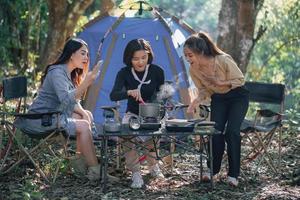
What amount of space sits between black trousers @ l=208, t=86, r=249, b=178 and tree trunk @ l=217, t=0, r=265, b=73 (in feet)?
10.6

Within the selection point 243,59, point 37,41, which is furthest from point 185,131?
point 37,41

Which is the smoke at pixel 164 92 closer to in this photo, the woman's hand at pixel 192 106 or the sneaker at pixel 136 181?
the woman's hand at pixel 192 106

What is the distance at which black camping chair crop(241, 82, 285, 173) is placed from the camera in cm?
496

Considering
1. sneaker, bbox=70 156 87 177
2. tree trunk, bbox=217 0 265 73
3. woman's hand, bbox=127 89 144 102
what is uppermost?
tree trunk, bbox=217 0 265 73

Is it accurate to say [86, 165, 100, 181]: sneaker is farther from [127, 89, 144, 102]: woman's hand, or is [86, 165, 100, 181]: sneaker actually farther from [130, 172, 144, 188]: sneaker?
[127, 89, 144, 102]: woman's hand

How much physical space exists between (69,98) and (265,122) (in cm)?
177

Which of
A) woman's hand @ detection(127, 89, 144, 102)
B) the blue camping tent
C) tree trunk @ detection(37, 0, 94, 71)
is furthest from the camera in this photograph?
tree trunk @ detection(37, 0, 94, 71)

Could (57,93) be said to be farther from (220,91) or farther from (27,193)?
(220,91)

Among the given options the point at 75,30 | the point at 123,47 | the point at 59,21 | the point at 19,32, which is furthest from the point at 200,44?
the point at 19,32

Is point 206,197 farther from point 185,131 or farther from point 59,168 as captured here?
point 59,168

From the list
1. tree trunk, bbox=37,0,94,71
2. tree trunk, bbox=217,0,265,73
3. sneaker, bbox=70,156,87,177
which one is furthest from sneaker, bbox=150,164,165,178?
tree trunk, bbox=37,0,94,71

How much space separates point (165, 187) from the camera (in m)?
4.59

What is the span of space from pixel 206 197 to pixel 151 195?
0.39 meters

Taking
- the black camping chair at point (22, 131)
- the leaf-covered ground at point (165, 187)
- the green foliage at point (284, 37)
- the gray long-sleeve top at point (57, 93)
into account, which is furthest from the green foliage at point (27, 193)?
the green foliage at point (284, 37)
